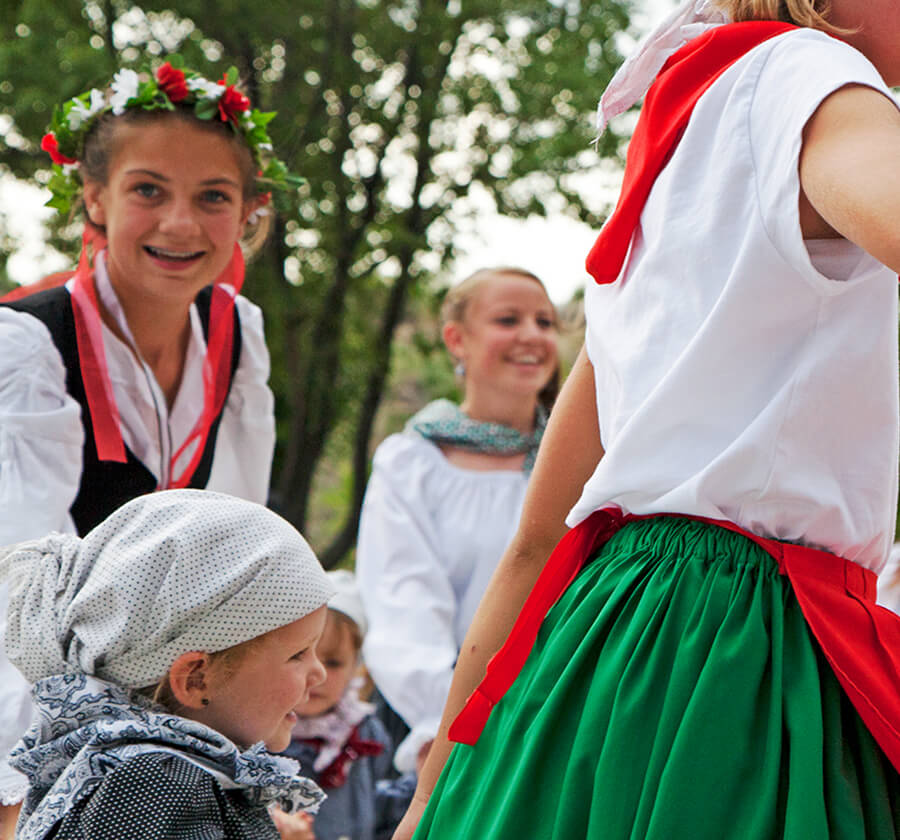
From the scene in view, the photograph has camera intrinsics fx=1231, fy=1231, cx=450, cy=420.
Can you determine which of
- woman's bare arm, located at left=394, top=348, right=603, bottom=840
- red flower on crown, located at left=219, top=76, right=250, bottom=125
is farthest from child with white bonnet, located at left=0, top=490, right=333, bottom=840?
red flower on crown, located at left=219, top=76, right=250, bottom=125

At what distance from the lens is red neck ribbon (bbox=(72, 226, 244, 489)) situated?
2533mm

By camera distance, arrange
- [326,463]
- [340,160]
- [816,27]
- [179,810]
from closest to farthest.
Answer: [816,27], [179,810], [340,160], [326,463]

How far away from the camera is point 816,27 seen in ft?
4.22

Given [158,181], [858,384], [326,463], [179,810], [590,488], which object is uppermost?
[158,181]

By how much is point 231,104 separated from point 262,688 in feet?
4.96

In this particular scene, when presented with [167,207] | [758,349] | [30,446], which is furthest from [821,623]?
[167,207]

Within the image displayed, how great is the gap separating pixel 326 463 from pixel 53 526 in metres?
9.59

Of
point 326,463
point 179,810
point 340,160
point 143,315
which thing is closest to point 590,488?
point 179,810

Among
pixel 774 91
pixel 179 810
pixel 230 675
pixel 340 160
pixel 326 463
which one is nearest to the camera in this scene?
pixel 774 91

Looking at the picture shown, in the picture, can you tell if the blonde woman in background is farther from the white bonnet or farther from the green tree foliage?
the green tree foliage

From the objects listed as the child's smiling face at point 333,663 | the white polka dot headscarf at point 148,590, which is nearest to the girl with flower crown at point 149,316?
the white polka dot headscarf at point 148,590

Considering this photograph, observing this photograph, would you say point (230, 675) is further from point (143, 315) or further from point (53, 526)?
point (143, 315)

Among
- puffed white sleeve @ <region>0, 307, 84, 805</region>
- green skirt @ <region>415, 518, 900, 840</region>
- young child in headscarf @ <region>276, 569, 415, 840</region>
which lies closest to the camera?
green skirt @ <region>415, 518, 900, 840</region>

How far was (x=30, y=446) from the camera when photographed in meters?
2.31
